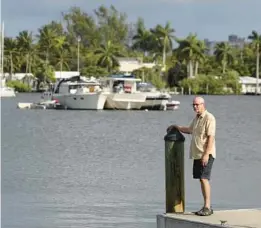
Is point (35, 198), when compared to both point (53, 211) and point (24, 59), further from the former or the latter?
point (24, 59)

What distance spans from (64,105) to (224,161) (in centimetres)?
5171

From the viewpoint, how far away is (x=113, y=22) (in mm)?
179125

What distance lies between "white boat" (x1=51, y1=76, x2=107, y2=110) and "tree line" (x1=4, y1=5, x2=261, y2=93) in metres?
55.8

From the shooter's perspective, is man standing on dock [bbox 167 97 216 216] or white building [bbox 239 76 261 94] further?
white building [bbox 239 76 261 94]

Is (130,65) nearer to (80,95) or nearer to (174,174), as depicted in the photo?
(80,95)

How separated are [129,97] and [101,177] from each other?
5211 cm

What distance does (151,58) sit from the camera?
544 feet

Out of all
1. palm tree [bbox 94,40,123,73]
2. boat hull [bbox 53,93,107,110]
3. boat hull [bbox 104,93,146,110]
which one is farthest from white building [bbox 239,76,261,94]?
boat hull [bbox 53,93,107,110]

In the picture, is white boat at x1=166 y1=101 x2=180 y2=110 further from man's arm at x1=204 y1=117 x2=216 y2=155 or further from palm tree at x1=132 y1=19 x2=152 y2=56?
palm tree at x1=132 y1=19 x2=152 y2=56

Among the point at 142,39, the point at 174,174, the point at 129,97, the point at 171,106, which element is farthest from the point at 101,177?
the point at 142,39

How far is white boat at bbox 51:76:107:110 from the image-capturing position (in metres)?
79.8

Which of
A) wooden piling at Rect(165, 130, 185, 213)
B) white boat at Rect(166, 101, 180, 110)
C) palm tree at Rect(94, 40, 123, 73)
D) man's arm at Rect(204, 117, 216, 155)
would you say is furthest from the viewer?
palm tree at Rect(94, 40, 123, 73)

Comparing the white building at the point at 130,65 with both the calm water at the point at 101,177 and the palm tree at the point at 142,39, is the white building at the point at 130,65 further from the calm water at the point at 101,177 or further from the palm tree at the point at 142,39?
the calm water at the point at 101,177

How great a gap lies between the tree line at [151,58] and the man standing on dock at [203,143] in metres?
125
